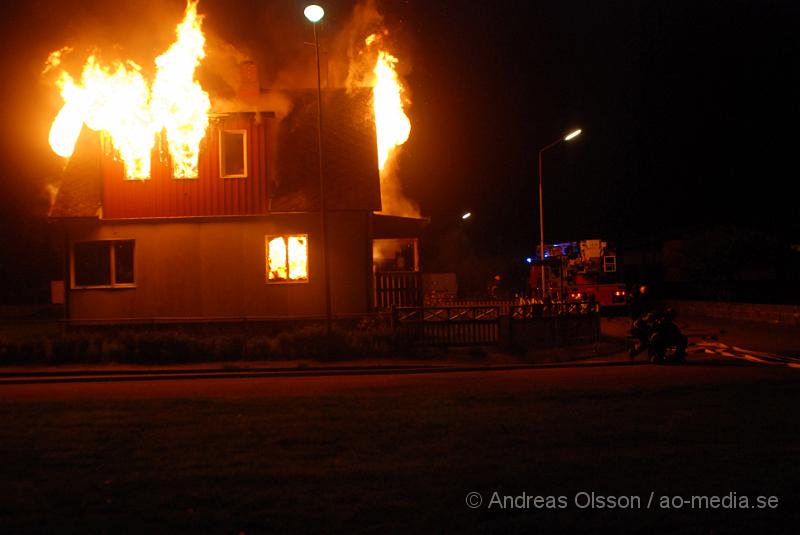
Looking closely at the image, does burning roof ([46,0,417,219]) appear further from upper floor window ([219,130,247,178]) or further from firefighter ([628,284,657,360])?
firefighter ([628,284,657,360])

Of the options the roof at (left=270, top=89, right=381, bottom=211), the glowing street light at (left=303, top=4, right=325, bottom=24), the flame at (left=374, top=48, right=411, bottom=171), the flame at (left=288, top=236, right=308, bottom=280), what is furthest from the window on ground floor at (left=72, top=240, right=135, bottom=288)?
the glowing street light at (left=303, top=4, right=325, bottom=24)

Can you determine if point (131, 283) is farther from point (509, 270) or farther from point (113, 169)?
point (509, 270)

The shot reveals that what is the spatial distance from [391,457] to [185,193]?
17226mm

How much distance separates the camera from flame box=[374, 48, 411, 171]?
84.4 ft

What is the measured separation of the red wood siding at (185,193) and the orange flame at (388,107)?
5.17 m

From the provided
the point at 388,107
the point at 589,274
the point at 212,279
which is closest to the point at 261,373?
the point at 212,279

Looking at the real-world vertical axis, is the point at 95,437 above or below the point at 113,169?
below

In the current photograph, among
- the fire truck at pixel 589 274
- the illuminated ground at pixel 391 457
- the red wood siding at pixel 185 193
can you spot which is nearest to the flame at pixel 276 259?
the red wood siding at pixel 185 193

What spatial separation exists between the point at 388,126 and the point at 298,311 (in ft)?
25.9

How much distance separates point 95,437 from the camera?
8.73 m

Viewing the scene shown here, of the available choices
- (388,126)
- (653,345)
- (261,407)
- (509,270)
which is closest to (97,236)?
(388,126)

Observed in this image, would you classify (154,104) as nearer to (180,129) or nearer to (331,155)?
(180,129)

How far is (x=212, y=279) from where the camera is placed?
23250mm

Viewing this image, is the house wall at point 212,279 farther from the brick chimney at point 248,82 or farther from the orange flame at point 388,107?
the orange flame at point 388,107
